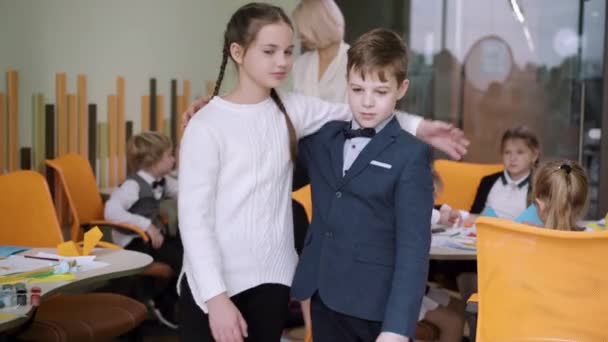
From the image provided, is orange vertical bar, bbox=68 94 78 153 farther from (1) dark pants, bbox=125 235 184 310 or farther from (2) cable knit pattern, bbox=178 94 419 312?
(2) cable knit pattern, bbox=178 94 419 312

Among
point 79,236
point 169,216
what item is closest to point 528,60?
point 169,216

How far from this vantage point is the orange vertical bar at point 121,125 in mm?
5371

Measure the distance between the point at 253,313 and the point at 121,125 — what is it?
3.54 m

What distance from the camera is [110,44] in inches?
208

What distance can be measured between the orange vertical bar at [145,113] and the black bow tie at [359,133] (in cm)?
370

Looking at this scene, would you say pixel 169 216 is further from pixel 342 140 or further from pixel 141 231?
pixel 342 140

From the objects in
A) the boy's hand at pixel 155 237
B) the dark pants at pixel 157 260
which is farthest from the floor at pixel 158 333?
the boy's hand at pixel 155 237

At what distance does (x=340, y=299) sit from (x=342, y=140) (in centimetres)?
37

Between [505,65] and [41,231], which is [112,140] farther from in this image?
[505,65]

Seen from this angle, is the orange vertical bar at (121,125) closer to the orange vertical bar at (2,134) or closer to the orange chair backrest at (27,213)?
the orange vertical bar at (2,134)

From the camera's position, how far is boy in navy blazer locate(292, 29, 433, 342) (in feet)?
6.25

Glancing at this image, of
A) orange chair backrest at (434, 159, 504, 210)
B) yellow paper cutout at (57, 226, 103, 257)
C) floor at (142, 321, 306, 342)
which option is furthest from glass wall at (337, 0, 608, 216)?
yellow paper cutout at (57, 226, 103, 257)

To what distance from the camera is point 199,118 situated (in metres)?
2.03

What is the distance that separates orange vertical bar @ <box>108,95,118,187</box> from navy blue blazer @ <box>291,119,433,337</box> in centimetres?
352
